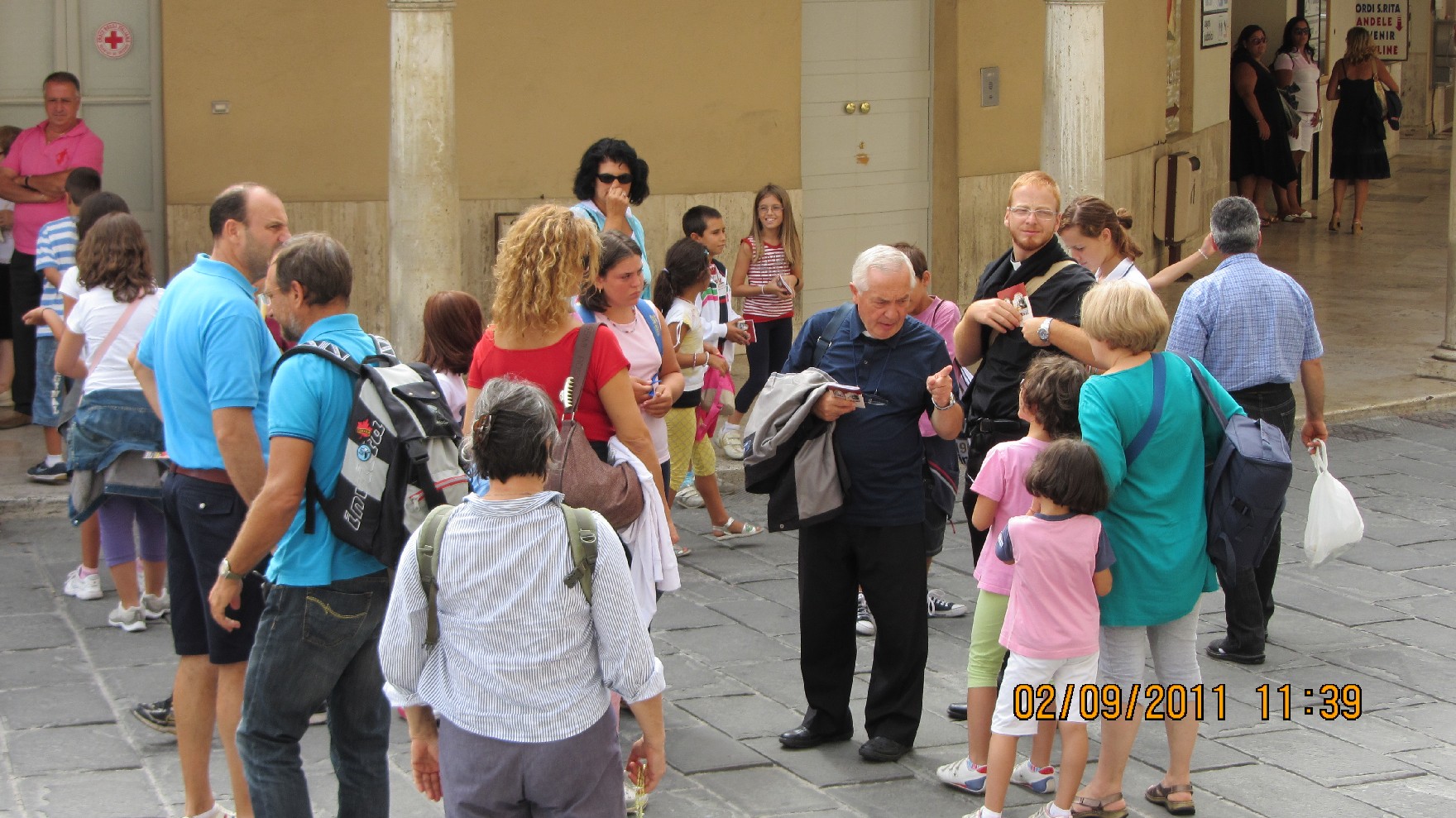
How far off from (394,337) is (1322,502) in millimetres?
4678

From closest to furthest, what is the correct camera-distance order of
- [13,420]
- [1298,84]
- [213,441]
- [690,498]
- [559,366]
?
[213,441] → [559,366] → [690,498] → [13,420] → [1298,84]

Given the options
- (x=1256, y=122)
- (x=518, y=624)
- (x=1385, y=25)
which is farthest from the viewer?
(x=1385, y=25)

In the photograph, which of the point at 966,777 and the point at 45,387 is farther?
the point at 45,387

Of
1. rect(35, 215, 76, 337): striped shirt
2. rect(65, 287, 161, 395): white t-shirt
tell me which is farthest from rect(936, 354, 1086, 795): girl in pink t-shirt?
rect(35, 215, 76, 337): striped shirt

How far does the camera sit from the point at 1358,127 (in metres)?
17.5

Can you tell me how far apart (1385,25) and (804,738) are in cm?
2094

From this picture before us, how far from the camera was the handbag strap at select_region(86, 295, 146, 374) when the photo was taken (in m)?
6.08

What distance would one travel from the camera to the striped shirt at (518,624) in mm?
3332

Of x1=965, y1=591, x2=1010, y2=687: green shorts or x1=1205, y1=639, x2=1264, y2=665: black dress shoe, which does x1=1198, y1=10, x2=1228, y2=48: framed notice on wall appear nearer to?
x1=1205, y1=639, x2=1264, y2=665: black dress shoe

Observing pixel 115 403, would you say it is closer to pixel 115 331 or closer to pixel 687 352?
pixel 115 331

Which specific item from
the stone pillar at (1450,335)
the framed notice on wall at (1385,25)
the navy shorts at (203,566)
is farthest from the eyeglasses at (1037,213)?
the framed notice on wall at (1385,25)

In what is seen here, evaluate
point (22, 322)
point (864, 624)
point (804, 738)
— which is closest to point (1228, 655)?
point (864, 624)

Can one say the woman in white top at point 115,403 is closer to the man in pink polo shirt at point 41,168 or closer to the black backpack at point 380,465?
the black backpack at point 380,465

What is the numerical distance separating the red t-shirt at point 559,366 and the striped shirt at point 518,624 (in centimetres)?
113
